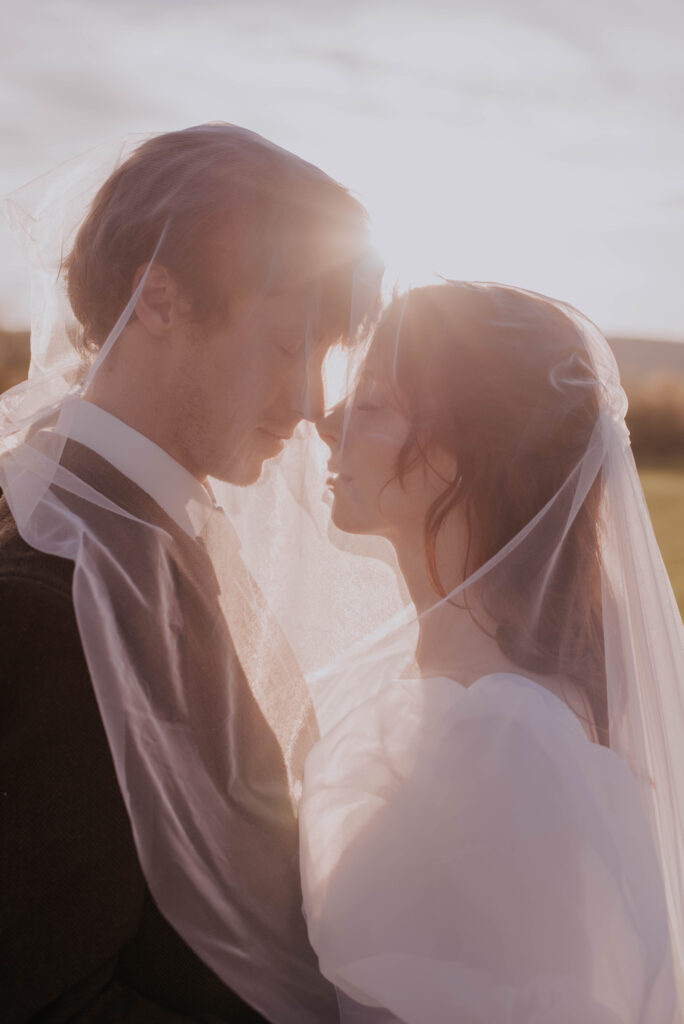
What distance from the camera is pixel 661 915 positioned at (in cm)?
171

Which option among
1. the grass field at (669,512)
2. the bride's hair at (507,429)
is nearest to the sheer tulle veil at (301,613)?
the bride's hair at (507,429)

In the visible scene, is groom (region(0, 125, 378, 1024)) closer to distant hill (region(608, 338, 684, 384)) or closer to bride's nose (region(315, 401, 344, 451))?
bride's nose (region(315, 401, 344, 451))

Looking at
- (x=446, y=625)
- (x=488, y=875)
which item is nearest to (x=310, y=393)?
(x=446, y=625)

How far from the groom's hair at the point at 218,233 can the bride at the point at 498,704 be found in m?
0.24

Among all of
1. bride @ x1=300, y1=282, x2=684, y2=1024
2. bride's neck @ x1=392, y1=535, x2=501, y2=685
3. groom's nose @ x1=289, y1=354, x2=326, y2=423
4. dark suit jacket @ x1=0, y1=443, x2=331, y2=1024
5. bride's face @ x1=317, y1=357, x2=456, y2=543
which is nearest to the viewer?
dark suit jacket @ x1=0, y1=443, x2=331, y2=1024

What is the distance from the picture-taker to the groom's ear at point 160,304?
210cm

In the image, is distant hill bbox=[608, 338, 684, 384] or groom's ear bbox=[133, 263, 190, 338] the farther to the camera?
distant hill bbox=[608, 338, 684, 384]

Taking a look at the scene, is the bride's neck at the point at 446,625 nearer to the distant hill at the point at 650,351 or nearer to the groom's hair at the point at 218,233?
the groom's hair at the point at 218,233

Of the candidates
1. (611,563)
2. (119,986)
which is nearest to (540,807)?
(611,563)

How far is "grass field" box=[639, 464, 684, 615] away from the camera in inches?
539

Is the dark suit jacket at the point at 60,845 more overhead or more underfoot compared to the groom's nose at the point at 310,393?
more underfoot

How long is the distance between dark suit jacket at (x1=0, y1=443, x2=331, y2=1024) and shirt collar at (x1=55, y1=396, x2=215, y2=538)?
313mm

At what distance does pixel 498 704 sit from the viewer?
174cm

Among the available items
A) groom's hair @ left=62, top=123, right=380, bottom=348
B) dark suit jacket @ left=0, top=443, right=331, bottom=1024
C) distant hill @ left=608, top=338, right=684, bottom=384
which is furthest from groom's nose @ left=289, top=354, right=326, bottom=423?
distant hill @ left=608, top=338, right=684, bottom=384
